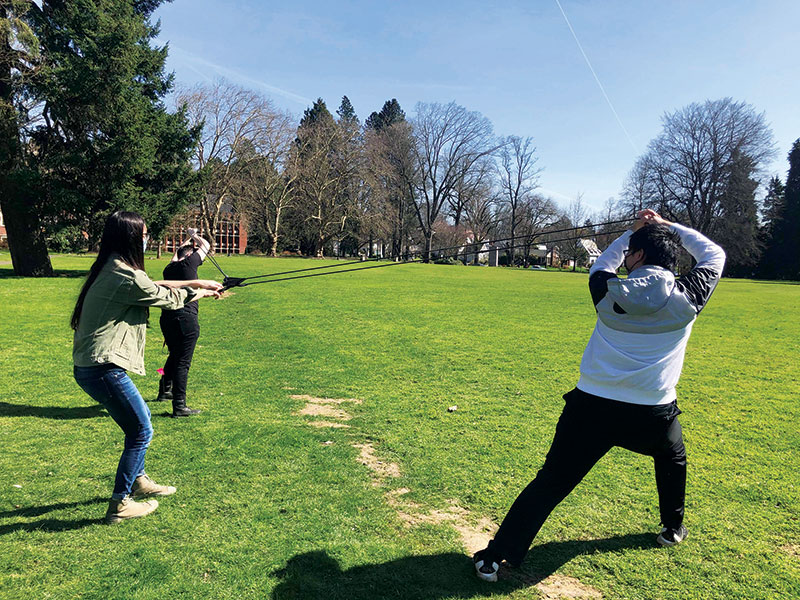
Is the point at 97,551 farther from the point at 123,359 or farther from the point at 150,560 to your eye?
the point at 123,359

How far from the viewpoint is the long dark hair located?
11.5ft

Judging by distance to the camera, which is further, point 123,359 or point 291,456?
point 291,456

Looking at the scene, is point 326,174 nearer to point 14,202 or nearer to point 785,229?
point 14,202

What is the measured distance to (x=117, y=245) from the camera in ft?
11.5

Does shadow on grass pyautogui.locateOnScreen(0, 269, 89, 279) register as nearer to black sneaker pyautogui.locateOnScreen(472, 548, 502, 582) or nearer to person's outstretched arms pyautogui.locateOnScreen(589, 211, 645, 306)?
black sneaker pyautogui.locateOnScreen(472, 548, 502, 582)

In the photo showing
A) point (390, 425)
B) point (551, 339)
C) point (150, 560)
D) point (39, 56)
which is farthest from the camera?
point (39, 56)

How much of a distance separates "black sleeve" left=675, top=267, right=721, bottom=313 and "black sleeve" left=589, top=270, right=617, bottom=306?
37 centimetres

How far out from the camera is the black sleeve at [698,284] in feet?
9.20

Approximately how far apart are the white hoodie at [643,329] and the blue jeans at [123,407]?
308 centimetres

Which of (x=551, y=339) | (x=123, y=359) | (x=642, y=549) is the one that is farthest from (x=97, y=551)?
(x=551, y=339)

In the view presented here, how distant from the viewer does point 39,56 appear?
69.1 ft

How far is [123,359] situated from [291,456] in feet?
6.66

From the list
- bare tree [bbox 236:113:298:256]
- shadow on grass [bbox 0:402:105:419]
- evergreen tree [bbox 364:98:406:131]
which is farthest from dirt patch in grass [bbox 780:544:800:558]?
evergreen tree [bbox 364:98:406:131]

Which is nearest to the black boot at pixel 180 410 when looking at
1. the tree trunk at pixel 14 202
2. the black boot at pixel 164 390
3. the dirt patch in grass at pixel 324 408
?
Answer: the black boot at pixel 164 390
